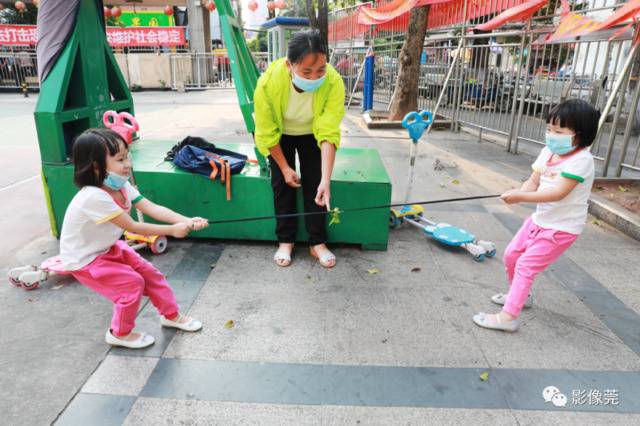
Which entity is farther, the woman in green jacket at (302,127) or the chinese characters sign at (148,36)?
the chinese characters sign at (148,36)

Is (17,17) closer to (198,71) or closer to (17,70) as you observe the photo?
(17,70)

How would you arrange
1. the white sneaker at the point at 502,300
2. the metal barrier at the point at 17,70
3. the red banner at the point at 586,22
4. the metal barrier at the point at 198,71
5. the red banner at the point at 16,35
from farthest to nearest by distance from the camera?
the metal barrier at the point at 198,71 < the red banner at the point at 16,35 < the metal barrier at the point at 17,70 < the red banner at the point at 586,22 < the white sneaker at the point at 502,300

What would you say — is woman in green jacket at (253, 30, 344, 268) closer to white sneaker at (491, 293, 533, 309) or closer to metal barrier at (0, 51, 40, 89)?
white sneaker at (491, 293, 533, 309)

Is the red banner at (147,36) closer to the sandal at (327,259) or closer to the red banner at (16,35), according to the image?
the red banner at (16,35)

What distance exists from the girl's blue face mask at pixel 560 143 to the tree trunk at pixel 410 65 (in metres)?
7.49

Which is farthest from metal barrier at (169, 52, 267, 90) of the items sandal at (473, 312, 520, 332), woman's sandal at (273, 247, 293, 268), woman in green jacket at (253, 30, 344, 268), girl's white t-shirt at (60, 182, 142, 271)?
sandal at (473, 312, 520, 332)

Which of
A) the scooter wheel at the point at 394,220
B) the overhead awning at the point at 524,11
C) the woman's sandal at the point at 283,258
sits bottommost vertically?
the woman's sandal at the point at 283,258

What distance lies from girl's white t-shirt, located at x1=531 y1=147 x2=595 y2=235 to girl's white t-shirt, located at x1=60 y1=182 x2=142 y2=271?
2.25 meters

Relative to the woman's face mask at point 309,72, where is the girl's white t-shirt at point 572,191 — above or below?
below

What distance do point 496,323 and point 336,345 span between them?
38.3 inches

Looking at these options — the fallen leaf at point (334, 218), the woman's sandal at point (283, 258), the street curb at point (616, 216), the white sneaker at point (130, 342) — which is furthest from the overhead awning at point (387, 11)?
the white sneaker at point (130, 342)

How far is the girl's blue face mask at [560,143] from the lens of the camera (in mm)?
2354

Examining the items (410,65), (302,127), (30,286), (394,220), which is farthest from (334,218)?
(410,65)

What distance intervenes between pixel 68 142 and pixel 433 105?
28.4 feet
